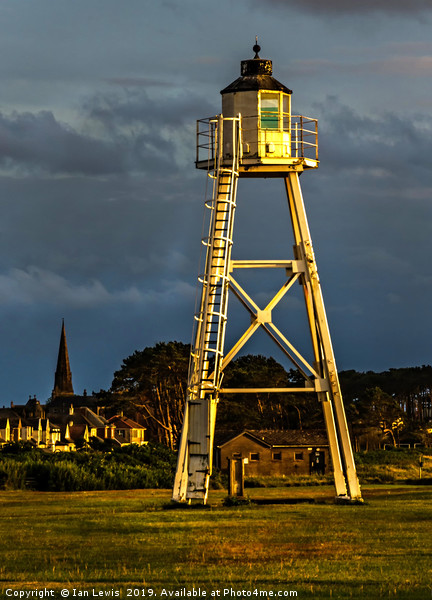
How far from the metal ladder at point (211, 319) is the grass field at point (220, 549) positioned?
51.8 inches

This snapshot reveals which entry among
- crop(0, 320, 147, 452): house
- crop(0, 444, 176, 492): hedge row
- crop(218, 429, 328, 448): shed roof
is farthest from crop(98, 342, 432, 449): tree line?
crop(0, 444, 176, 492): hedge row

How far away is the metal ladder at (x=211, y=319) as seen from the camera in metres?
34.2

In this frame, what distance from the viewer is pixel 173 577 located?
18.1 metres

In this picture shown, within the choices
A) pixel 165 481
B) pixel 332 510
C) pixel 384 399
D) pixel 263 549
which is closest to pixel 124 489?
pixel 165 481

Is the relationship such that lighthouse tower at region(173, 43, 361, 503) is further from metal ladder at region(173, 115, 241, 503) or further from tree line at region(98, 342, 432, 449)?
tree line at region(98, 342, 432, 449)

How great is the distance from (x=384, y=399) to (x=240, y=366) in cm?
1590

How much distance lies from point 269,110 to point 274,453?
149 ft

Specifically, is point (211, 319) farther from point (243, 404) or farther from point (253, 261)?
point (243, 404)

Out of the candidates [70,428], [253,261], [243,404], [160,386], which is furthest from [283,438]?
[70,428]

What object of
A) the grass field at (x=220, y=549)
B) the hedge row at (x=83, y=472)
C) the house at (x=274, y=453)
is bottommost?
the grass field at (x=220, y=549)

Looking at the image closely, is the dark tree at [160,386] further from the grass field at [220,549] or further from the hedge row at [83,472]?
the grass field at [220,549]

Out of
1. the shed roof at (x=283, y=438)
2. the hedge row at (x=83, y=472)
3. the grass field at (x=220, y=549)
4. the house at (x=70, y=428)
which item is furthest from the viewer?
the house at (x=70, y=428)

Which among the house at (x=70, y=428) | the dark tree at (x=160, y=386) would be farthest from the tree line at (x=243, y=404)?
the house at (x=70, y=428)

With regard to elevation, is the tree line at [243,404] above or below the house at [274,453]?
above
